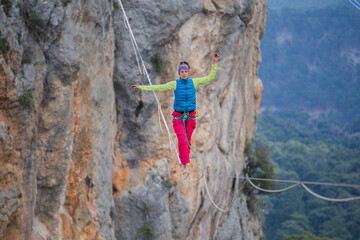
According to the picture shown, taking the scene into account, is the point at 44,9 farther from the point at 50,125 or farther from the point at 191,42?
the point at 191,42

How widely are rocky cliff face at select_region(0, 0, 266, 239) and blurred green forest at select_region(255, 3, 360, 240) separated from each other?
25554mm

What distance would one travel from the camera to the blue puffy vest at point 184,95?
426 inches

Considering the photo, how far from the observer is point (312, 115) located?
11638 centimetres

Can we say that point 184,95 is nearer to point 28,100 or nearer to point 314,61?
point 28,100

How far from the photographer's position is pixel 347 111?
111562 millimetres

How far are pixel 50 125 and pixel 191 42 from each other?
283 inches

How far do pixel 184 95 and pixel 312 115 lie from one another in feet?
360

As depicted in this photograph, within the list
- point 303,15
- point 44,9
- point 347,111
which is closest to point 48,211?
point 44,9

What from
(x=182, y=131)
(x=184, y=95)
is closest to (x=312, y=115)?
(x=182, y=131)

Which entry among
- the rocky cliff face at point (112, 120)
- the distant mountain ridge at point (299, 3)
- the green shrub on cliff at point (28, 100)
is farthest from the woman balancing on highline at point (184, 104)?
the distant mountain ridge at point (299, 3)

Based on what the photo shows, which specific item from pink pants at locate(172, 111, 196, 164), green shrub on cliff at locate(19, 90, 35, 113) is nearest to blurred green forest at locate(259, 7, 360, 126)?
pink pants at locate(172, 111, 196, 164)

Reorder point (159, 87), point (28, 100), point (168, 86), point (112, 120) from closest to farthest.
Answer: point (28, 100)
point (159, 87)
point (168, 86)
point (112, 120)

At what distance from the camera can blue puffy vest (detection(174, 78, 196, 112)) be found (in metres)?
10.8

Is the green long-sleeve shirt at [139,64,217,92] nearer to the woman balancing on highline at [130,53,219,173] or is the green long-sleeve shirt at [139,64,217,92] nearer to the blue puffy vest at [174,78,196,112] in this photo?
the woman balancing on highline at [130,53,219,173]
